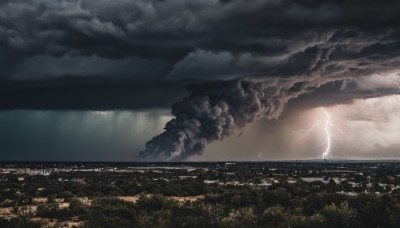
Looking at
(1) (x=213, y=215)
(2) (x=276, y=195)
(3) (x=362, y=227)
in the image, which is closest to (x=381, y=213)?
(3) (x=362, y=227)

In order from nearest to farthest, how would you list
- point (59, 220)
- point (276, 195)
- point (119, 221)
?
point (119, 221) → point (59, 220) → point (276, 195)

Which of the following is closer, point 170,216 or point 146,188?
point 170,216

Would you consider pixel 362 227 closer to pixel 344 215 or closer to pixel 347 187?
pixel 344 215

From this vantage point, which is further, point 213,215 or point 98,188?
point 98,188

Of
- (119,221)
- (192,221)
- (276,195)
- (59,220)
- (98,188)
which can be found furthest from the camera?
(98,188)

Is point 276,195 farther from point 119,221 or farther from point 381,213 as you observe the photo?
point 119,221

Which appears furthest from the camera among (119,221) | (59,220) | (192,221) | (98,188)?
(98,188)

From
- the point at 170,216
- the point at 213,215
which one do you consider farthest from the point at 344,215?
the point at 170,216

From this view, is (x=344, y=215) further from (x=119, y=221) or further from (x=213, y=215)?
(x=119, y=221)

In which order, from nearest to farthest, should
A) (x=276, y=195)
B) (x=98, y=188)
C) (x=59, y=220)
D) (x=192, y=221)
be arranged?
(x=192, y=221)
(x=59, y=220)
(x=276, y=195)
(x=98, y=188)
